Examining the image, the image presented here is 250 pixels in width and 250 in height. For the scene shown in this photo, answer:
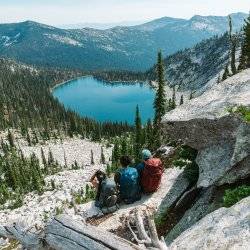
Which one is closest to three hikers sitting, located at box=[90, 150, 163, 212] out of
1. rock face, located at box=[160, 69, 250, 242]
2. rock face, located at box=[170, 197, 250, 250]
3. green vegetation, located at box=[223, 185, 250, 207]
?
rock face, located at box=[160, 69, 250, 242]

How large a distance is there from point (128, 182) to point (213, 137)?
219 inches

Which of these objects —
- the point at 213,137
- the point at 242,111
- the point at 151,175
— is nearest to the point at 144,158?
the point at 151,175

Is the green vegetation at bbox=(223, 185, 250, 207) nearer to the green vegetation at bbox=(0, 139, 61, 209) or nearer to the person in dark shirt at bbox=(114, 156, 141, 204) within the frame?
the person in dark shirt at bbox=(114, 156, 141, 204)

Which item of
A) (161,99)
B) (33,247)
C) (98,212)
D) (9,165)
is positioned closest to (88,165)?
(9,165)

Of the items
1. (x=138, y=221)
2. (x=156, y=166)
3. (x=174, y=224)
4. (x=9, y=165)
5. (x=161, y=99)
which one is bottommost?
(x=9, y=165)

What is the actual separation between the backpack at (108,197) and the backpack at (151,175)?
5.83 feet

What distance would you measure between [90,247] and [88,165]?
137481mm

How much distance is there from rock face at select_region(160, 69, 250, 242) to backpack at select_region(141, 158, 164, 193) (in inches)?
52.6

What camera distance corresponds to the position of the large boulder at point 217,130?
1451cm

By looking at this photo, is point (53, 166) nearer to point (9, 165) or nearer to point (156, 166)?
point (9, 165)

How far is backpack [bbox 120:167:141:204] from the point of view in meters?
19.8

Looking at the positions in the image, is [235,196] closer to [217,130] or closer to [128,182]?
[217,130]

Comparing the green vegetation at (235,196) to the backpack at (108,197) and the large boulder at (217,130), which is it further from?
the backpack at (108,197)

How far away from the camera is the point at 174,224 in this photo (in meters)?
17.1
